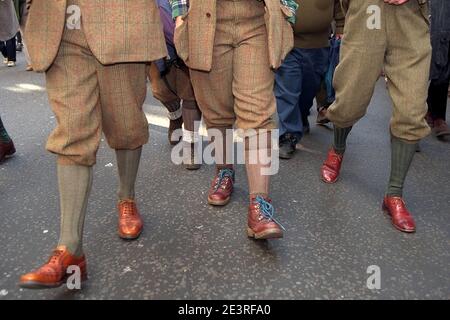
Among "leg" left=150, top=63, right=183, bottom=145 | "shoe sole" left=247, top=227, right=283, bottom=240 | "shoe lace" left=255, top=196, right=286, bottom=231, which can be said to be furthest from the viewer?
"leg" left=150, top=63, right=183, bottom=145

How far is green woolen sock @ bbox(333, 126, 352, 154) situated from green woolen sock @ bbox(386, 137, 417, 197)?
1.45ft

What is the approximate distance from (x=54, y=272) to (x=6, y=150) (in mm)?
1982

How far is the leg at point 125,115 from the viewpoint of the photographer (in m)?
1.90

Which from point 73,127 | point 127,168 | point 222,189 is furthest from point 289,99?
point 73,127

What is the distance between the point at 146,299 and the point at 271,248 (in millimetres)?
664

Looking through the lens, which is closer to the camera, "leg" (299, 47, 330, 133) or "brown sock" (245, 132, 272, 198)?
"brown sock" (245, 132, 272, 198)

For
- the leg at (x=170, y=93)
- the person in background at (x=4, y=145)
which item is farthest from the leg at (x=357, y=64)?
the person in background at (x=4, y=145)

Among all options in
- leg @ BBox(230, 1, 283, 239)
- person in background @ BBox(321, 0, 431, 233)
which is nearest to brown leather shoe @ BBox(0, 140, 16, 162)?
leg @ BBox(230, 1, 283, 239)

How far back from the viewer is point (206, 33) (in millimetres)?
2094

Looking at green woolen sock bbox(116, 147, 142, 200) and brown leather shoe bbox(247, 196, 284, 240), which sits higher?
green woolen sock bbox(116, 147, 142, 200)

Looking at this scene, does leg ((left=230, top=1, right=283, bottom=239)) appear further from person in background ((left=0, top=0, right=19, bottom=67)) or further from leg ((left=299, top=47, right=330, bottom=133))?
person in background ((left=0, top=0, right=19, bottom=67))

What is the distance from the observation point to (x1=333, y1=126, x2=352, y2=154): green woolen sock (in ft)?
9.26

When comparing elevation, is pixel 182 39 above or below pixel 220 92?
above

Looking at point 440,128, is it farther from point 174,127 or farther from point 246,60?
point 246,60
